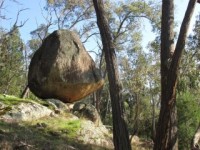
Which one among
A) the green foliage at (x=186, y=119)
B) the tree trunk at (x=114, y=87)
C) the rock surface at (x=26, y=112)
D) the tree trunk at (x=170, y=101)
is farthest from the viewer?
the green foliage at (x=186, y=119)

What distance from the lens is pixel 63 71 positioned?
14.5 meters

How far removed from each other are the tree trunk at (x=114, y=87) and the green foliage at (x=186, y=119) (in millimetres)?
7403

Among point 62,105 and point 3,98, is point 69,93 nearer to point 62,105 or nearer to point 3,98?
point 62,105

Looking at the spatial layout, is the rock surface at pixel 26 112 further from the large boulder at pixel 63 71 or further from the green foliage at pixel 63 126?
the large boulder at pixel 63 71

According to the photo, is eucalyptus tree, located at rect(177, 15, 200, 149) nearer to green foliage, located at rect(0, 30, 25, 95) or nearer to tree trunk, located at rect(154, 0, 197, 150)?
tree trunk, located at rect(154, 0, 197, 150)

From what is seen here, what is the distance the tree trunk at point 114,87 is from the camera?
8.56m

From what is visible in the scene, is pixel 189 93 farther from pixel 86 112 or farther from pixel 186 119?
pixel 86 112

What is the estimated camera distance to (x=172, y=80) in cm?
799

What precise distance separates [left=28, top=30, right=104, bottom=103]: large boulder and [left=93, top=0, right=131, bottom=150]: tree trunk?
5.55m

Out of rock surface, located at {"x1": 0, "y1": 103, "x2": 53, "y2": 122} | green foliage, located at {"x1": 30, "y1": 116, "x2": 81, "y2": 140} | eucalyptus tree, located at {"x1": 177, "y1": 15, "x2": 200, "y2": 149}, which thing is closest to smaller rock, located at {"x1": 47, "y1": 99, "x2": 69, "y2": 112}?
rock surface, located at {"x1": 0, "y1": 103, "x2": 53, "y2": 122}

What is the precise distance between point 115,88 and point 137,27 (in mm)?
21546

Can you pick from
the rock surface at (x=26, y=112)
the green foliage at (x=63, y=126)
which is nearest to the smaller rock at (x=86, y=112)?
the green foliage at (x=63, y=126)

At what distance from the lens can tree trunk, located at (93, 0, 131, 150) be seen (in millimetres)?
8562

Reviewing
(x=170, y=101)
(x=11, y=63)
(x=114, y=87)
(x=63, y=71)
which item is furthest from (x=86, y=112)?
(x=11, y=63)
